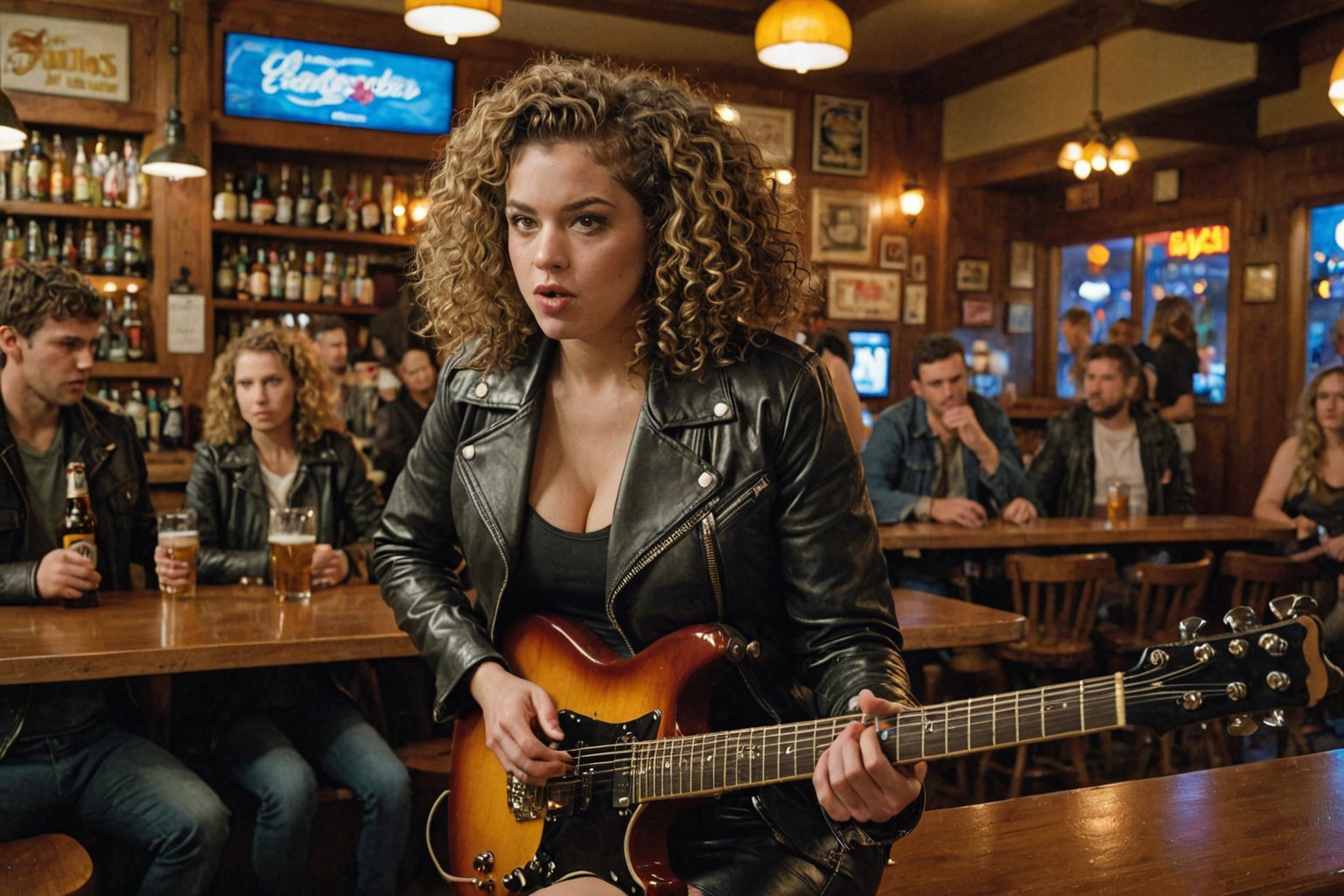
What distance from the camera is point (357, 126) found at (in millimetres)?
7000

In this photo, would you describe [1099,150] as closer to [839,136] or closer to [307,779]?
[839,136]

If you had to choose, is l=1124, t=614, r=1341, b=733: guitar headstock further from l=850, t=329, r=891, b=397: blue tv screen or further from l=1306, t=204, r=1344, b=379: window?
l=850, t=329, r=891, b=397: blue tv screen

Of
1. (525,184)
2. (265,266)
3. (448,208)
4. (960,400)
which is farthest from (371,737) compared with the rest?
(265,266)

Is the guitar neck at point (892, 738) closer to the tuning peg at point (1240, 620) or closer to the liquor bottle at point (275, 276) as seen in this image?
the tuning peg at point (1240, 620)

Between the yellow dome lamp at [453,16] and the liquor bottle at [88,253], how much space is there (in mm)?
3437

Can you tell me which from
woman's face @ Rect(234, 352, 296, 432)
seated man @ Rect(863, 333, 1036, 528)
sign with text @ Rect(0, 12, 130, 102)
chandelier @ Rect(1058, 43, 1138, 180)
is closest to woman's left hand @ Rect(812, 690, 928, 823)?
woman's face @ Rect(234, 352, 296, 432)

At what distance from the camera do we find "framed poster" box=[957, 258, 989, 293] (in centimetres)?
909

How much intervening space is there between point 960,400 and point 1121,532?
0.73 m

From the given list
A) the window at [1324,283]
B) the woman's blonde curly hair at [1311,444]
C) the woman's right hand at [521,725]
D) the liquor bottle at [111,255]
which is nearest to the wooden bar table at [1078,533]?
the woman's blonde curly hair at [1311,444]

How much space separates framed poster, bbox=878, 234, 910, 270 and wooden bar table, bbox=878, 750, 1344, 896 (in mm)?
6967

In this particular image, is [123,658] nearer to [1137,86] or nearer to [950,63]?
[1137,86]

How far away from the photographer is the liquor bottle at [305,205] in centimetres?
690

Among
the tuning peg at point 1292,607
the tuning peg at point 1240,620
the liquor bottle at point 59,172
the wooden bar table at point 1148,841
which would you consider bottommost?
the wooden bar table at point 1148,841

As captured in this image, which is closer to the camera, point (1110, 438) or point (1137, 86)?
point (1110, 438)
